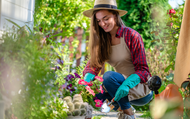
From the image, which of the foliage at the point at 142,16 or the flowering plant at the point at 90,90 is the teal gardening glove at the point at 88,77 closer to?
the flowering plant at the point at 90,90

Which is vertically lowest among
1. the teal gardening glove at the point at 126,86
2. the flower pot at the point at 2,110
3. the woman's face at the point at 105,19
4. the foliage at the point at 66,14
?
the teal gardening glove at the point at 126,86

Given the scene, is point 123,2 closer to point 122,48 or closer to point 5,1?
point 122,48

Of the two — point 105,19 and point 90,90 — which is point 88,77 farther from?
point 105,19

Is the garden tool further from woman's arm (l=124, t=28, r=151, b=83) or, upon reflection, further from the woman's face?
the woman's face

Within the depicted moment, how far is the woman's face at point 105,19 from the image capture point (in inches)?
70.6

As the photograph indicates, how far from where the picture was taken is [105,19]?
180 centimetres

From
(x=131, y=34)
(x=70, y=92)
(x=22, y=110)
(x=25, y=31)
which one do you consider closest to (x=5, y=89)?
(x=22, y=110)

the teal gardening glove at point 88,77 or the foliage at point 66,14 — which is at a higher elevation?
the foliage at point 66,14

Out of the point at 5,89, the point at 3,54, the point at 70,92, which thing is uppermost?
the point at 3,54

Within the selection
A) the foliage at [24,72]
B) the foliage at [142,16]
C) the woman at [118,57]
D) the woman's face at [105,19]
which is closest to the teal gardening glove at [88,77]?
the woman at [118,57]

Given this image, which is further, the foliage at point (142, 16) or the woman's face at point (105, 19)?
the foliage at point (142, 16)

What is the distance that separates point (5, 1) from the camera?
727 millimetres

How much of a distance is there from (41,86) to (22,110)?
103mm

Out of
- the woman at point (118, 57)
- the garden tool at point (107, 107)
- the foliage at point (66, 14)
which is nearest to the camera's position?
the woman at point (118, 57)
